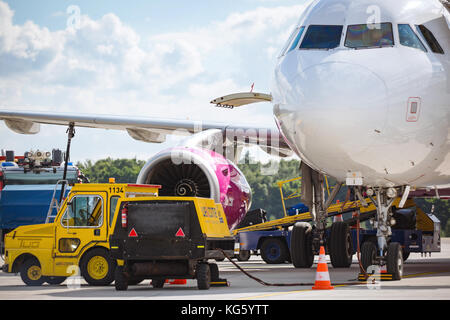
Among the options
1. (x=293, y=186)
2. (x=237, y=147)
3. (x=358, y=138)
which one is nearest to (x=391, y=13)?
(x=358, y=138)

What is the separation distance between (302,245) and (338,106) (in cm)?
663

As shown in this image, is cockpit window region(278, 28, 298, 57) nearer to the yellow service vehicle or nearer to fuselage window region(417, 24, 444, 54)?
fuselage window region(417, 24, 444, 54)

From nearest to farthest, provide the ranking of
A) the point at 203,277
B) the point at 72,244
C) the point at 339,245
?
the point at 203,277
the point at 72,244
the point at 339,245

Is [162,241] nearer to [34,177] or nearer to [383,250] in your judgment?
[383,250]

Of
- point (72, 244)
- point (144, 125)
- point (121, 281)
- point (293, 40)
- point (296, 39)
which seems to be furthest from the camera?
point (144, 125)

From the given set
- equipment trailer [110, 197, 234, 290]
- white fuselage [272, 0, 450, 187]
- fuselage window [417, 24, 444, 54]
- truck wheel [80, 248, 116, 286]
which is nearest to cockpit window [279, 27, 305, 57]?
white fuselage [272, 0, 450, 187]

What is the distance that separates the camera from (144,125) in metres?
19.6

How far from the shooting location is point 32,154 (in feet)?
69.8

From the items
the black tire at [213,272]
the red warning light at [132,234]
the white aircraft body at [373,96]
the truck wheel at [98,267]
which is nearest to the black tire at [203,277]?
the black tire at [213,272]

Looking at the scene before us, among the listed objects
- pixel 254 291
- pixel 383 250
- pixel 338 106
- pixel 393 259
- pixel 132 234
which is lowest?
pixel 254 291

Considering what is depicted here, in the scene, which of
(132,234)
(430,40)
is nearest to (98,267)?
(132,234)

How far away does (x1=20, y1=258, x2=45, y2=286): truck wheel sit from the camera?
1366cm

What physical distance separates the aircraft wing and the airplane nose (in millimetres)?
6875
